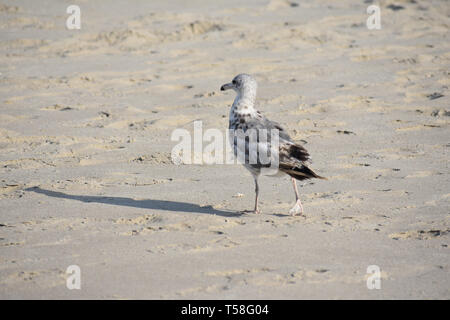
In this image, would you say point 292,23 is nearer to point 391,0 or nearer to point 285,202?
point 391,0

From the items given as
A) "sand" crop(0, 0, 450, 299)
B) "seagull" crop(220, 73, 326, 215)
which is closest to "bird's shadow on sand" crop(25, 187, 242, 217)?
"sand" crop(0, 0, 450, 299)

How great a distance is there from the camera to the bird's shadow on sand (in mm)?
5422

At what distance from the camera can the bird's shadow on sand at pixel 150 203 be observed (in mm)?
5422

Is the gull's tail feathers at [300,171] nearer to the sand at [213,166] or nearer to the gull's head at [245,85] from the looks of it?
the sand at [213,166]

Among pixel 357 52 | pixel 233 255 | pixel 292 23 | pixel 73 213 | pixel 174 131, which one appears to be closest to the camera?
pixel 233 255

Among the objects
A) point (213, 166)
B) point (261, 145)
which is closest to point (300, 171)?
point (261, 145)

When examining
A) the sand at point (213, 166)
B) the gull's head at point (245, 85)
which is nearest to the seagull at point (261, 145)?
the gull's head at point (245, 85)

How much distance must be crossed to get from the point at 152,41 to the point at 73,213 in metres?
6.37

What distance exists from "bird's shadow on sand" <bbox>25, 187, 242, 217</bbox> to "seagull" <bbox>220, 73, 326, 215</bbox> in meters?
0.38

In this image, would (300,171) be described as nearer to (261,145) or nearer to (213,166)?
(261,145)

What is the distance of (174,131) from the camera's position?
298 inches

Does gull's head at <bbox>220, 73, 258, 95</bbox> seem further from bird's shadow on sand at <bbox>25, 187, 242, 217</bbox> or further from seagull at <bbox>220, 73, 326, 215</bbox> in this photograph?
bird's shadow on sand at <bbox>25, 187, 242, 217</bbox>

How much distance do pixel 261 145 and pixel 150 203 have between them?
3.62 ft
